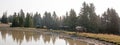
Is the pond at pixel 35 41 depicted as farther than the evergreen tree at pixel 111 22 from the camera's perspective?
No

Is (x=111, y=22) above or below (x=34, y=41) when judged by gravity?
above

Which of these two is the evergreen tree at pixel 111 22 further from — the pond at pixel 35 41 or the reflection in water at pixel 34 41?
the reflection in water at pixel 34 41

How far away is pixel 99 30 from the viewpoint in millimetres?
58781

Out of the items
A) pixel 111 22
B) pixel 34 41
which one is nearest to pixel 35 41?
pixel 34 41

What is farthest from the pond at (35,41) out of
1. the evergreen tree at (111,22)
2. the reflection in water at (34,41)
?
the evergreen tree at (111,22)

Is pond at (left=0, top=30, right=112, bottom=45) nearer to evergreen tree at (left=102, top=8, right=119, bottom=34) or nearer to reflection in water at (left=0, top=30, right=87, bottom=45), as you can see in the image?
reflection in water at (left=0, top=30, right=87, bottom=45)

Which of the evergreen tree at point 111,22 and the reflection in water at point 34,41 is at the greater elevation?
the evergreen tree at point 111,22

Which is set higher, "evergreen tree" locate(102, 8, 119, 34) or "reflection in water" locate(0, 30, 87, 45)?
"evergreen tree" locate(102, 8, 119, 34)

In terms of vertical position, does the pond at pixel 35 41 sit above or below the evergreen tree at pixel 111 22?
below

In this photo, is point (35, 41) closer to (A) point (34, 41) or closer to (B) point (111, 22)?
(A) point (34, 41)

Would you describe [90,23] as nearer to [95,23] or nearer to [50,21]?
[95,23]

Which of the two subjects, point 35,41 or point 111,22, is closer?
point 35,41

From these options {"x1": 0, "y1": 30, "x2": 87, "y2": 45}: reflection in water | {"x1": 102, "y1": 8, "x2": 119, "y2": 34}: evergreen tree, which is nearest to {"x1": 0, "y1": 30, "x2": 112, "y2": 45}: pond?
{"x1": 0, "y1": 30, "x2": 87, "y2": 45}: reflection in water

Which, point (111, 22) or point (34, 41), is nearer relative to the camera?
point (34, 41)
